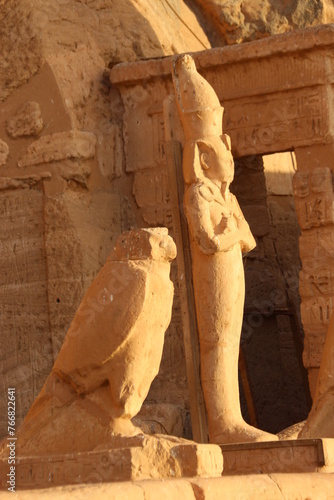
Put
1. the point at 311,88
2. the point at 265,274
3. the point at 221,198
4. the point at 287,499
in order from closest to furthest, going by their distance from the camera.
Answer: the point at 287,499, the point at 221,198, the point at 311,88, the point at 265,274

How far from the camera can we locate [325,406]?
6.48 metres

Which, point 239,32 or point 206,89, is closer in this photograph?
point 206,89

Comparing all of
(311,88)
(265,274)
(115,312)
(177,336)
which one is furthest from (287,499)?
(265,274)

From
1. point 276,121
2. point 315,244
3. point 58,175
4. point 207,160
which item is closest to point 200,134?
point 207,160

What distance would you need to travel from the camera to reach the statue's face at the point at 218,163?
723 cm

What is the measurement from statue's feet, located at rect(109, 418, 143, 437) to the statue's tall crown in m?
2.85

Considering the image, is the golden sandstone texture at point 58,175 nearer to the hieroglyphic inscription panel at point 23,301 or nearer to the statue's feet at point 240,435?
the hieroglyphic inscription panel at point 23,301

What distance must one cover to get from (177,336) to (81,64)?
2235 millimetres

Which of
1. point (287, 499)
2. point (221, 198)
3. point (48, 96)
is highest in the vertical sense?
point (48, 96)

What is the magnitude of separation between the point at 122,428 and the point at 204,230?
2.43 metres

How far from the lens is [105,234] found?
28.8 feet

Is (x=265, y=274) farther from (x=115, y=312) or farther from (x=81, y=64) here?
(x=115, y=312)

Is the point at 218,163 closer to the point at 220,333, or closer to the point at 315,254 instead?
the point at 220,333

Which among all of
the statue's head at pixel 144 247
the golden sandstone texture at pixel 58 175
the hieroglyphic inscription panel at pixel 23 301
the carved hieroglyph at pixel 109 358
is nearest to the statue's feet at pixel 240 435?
the golden sandstone texture at pixel 58 175
